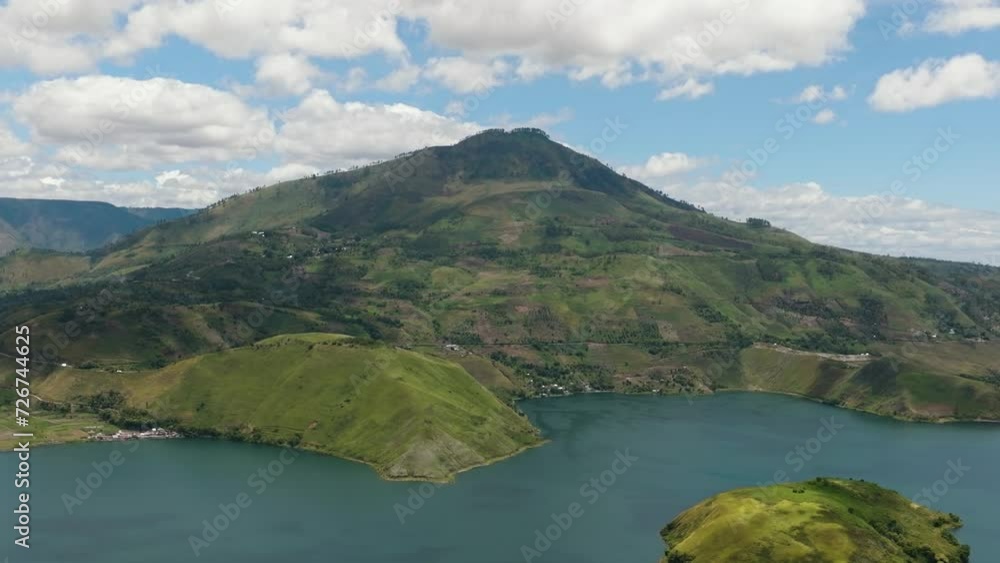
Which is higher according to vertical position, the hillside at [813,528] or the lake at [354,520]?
the hillside at [813,528]

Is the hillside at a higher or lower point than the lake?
higher

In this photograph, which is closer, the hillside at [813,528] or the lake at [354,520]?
the hillside at [813,528]

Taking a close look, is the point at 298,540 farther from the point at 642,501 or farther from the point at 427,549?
the point at 642,501

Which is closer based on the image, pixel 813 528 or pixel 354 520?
pixel 813 528

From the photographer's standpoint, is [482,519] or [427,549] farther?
[482,519]

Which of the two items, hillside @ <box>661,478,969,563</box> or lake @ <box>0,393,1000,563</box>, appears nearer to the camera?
hillside @ <box>661,478,969,563</box>

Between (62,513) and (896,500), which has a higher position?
(896,500)

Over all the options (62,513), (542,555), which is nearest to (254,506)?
(62,513)

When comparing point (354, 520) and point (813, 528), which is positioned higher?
point (813, 528)
